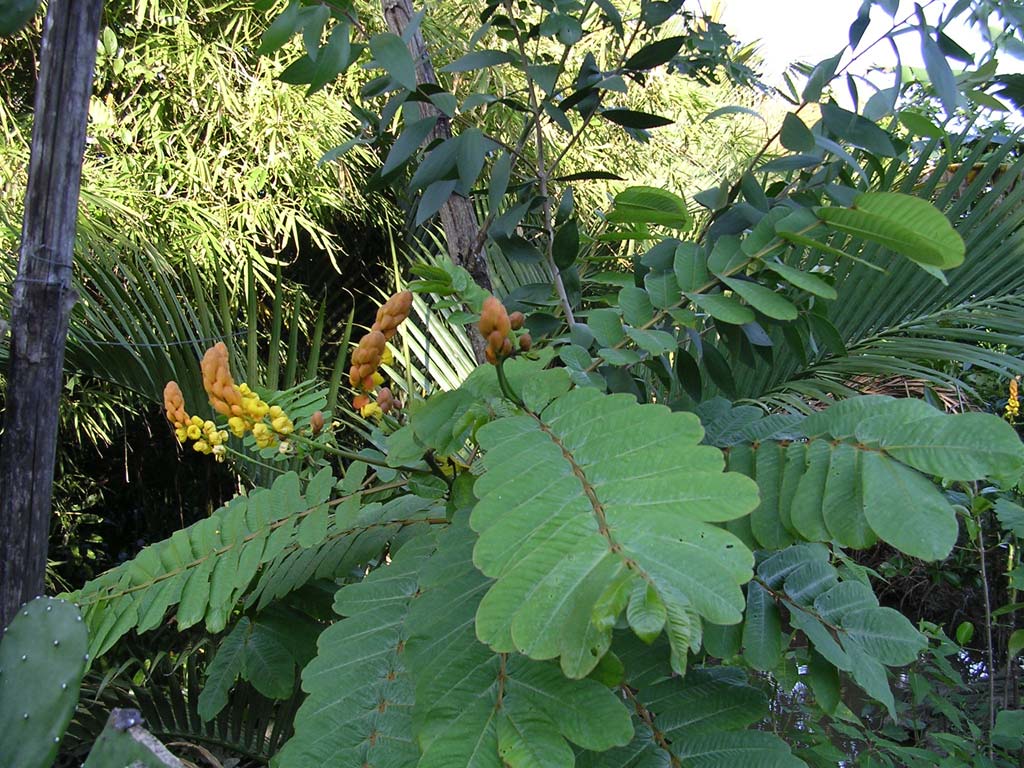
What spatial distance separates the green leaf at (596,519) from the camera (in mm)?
442

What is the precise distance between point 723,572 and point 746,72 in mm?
1190

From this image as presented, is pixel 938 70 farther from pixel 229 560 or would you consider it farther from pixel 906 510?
pixel 229 560

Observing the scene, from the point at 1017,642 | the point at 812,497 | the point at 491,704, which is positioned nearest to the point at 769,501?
the point at 812,497

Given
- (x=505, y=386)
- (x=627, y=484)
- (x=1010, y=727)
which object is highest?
(x=505, y=386)

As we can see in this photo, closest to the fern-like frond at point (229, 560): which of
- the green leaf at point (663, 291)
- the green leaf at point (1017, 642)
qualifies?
the green leaf at point (663, 291)

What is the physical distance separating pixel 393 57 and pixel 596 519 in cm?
59

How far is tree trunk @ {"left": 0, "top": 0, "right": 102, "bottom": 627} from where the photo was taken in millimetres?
Answer: 745

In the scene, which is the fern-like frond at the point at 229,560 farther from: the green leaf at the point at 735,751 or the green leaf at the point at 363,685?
the green leaf at the point at 735,751

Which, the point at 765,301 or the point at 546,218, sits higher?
the point at 546,218

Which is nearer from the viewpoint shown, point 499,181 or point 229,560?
point 229,560

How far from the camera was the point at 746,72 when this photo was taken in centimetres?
141

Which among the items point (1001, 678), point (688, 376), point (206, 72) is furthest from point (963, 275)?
point (206, 72)

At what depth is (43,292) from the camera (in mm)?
779

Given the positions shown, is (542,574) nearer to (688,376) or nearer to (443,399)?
(443,399)
